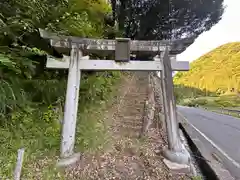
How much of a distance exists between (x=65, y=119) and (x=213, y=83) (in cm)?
5658

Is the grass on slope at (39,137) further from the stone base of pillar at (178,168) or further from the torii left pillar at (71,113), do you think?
the stone base of pillar at (178,168)

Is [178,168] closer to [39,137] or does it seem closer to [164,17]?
[39,137]

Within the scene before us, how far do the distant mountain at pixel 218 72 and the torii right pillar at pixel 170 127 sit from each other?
46.9 meters

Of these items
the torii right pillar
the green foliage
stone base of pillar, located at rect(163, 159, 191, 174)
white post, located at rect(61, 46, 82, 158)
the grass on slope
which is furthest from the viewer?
the green foliage

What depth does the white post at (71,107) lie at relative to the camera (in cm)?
442

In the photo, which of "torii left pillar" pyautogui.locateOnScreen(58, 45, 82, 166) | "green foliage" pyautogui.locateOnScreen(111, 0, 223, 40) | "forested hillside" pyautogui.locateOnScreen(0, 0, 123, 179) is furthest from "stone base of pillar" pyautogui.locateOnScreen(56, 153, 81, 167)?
"green foliage" pyautogui.locateOnScreen(111, 0, 223, 40)

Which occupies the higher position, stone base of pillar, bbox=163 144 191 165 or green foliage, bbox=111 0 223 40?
green foliage, bbox=111 0 223 40

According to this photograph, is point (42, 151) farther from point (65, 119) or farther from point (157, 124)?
point (157, 124)

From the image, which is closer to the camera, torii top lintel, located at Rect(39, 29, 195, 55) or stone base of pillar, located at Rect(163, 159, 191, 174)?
stone base of pillar, located at Rect(163, 159, 191, 174)

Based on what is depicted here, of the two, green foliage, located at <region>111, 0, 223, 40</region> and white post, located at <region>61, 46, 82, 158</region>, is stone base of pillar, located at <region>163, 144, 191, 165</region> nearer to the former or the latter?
white post, located at <region>61, 46, 82, 158</region>

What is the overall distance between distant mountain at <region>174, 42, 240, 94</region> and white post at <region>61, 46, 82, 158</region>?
158 feet

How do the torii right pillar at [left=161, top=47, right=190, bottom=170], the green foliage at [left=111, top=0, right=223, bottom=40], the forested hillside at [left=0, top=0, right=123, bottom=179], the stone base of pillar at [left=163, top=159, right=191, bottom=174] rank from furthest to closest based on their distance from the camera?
1. the green foliage at [left=111, top=0, right=223, bottom=40]
2. the torii right pillar at [left=161, top=47, right=190, bottom=170]
3. the stone base of pillar at [left=163, top=159, right=191, bottom=174]
4. the forested hillside at [left=0, top=0, right=123, bottom=179]

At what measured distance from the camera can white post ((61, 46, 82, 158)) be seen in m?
4.42

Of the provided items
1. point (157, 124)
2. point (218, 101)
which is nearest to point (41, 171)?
point (157, 124)
